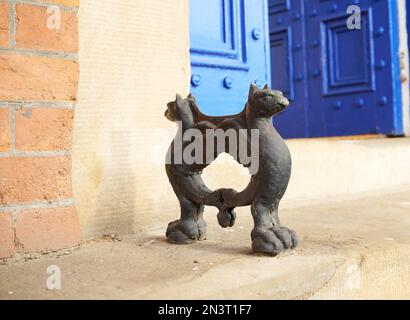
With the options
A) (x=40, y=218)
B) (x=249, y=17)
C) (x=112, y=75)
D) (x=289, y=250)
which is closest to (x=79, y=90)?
(x=112, y=75)

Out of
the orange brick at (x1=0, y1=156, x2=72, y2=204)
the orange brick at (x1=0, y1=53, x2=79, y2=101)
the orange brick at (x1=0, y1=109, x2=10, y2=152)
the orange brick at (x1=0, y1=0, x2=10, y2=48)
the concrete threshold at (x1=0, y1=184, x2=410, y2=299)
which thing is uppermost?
the orange brick at (x1=0, y1=0, x2=10, y2=48)

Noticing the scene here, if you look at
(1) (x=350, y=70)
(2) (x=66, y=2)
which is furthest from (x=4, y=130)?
(1) (x=350, y=70)

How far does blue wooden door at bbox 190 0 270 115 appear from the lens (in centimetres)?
189

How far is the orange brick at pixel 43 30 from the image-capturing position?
3.59 ft

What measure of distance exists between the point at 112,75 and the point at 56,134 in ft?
0.95

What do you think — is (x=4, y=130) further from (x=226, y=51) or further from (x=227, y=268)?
(x=226, y=51)

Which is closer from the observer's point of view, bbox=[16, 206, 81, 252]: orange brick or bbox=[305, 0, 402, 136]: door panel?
bbox=[16, 206, 81, 252]: orange brick

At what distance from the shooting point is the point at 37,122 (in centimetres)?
112

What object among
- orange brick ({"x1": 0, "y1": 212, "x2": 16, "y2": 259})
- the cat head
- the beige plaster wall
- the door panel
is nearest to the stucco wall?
the beige plaster wall

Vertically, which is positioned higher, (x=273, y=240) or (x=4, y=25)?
(x=4, y=25)

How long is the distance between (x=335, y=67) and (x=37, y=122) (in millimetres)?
2489

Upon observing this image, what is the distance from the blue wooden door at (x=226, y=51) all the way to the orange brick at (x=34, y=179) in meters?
0.79

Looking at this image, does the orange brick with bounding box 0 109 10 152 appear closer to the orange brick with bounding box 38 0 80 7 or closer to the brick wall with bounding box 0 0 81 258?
the brick wall with bounding box 0 0 81 258

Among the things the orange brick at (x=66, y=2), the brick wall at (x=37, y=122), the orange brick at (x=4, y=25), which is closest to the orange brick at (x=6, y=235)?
the brick wall at (x=37, y=122)
